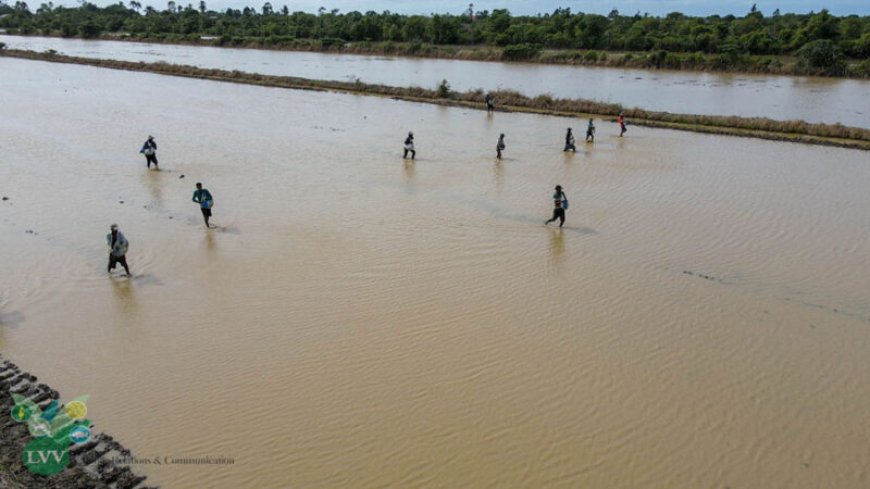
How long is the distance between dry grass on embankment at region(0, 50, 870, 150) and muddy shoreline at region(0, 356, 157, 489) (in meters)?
24.7

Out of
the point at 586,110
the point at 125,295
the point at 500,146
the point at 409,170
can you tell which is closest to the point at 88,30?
the point at 586,110

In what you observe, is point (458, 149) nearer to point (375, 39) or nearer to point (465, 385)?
point (465, 385)

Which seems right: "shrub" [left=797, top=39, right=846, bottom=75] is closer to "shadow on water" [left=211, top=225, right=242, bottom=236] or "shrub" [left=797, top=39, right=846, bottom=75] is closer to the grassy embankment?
the grassy embankment

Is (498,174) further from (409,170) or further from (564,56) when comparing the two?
(564,56)

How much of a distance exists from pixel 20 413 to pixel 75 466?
4.55 ft

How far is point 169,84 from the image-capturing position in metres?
39.0

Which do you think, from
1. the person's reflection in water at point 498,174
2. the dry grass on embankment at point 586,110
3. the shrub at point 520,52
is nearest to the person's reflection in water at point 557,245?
the person's reflection in water at point 498,174

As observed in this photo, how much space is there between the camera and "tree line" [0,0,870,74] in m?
50.9

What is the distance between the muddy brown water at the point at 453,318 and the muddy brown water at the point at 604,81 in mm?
12849

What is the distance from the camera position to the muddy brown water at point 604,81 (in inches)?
1195

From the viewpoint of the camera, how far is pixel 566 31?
64.7m

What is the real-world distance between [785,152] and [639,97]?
14.7m

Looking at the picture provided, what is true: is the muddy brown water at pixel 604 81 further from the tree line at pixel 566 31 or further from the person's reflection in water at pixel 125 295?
the person's reflection in water at pixel 125 295

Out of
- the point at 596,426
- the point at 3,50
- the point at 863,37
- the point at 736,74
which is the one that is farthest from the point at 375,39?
the point at 596,426
